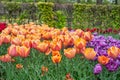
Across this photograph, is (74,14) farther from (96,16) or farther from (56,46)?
(56,46)

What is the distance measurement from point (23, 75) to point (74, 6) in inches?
533

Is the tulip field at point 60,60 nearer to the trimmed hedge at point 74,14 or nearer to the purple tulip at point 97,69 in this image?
the purple tulip at point 97,69

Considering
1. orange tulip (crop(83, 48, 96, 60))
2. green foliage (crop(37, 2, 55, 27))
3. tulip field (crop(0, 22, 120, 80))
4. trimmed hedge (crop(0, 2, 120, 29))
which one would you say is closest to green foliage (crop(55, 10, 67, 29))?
trimmed hedge (crop(0, 2, 120, 29))

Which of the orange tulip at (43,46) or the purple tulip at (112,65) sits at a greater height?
the orange tulip at (43,46)

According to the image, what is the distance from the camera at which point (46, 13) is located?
17.0 metres

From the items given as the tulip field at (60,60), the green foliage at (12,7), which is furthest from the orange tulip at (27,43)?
the green foliage at (12,7)

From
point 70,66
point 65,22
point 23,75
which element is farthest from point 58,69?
point 65,22

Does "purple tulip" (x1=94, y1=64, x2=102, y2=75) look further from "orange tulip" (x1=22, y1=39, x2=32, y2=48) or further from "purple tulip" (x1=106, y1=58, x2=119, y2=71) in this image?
"orange tulip" (x1=22, y1=39, x2=32, y2=48)

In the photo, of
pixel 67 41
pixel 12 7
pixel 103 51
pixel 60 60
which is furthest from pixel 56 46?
pixel 12 7

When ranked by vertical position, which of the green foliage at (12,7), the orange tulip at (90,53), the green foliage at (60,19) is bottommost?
the green foliage at (60,19)

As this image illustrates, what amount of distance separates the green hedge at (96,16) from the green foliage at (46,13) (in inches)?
42.1

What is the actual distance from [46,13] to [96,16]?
222 centimetres

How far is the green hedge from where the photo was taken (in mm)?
17156

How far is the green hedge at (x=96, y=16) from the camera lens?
675 inches
